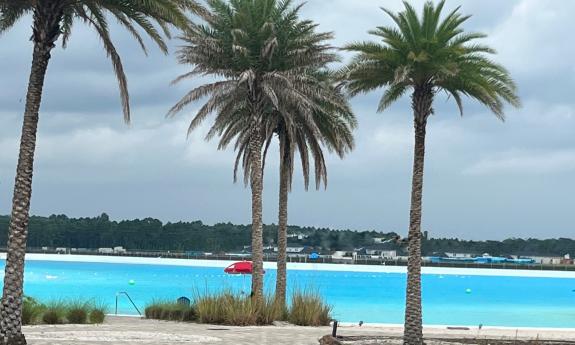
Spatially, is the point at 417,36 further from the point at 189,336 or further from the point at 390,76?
the point at 189,336

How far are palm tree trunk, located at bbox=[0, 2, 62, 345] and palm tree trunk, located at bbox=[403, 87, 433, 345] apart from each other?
9033mm

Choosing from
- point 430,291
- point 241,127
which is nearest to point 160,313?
point 241,127

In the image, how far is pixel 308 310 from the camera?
1128 inches

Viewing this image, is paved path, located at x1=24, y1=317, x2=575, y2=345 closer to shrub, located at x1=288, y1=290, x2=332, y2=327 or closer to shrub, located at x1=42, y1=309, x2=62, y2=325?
shrub, located at x1=42, y1=309, x2=62, y2=325

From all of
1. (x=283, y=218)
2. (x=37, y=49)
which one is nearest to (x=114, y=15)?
(x=37, y=49)

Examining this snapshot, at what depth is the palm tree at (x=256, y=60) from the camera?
1215 inches

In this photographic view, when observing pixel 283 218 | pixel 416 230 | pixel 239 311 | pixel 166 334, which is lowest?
pixel 166 334

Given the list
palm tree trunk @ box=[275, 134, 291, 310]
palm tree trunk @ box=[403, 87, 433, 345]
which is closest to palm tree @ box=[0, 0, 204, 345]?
palm tree trunk @ box=[403, 87, 433, 345]

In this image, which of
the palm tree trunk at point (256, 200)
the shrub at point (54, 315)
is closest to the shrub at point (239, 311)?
the palm tree trunk at point (256, 200)

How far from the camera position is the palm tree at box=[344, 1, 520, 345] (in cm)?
2002

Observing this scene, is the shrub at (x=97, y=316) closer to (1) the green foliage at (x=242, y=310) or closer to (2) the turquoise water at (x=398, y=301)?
(1) the green foliage at (x=242, y=310)

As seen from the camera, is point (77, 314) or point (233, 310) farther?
point (233, 310)

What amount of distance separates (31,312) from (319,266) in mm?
123108

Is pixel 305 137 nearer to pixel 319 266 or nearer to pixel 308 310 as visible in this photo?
pixel 308 310
